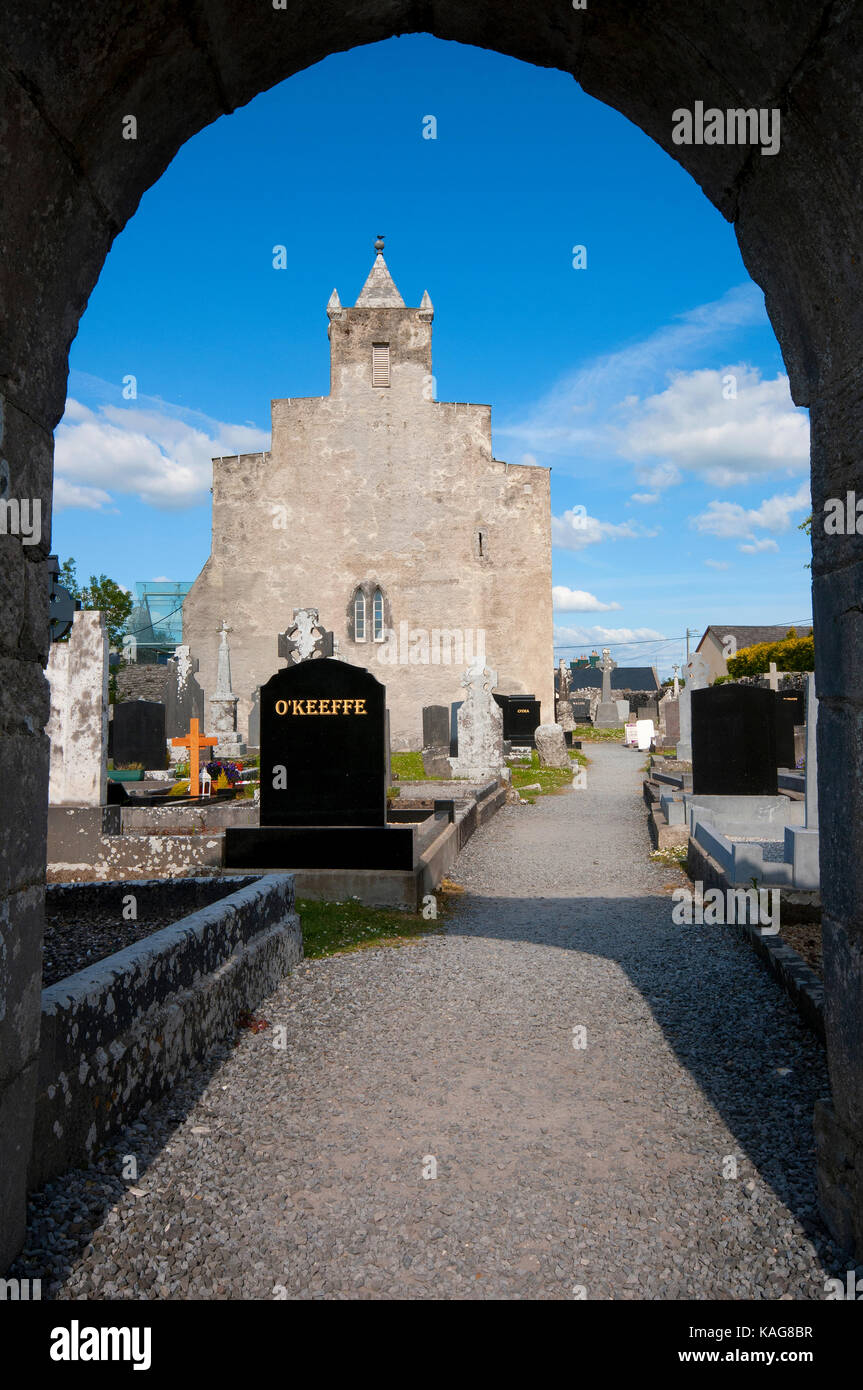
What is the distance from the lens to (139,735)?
15391 millimetres

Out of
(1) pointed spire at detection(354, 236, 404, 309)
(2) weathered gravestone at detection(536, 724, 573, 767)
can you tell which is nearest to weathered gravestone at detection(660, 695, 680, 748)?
(2) weathered gravestone at detection(536, 724, 573, 767)

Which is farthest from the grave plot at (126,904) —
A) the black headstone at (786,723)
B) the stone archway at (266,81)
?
the black headstone at (786,723)

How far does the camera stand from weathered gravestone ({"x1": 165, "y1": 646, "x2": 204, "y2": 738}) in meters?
18.2

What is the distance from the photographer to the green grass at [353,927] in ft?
18.2

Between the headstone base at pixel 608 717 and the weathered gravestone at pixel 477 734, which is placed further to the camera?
the headstone base at pixel 608 717

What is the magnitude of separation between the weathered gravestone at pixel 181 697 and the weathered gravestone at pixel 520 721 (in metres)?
7.83

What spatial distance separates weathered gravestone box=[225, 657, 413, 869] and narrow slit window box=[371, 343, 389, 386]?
808 inches

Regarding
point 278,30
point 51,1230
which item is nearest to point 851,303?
point 278,30

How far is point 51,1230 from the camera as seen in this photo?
2.25m

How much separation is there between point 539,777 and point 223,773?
21.5 feet

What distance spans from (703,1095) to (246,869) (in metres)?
4.33

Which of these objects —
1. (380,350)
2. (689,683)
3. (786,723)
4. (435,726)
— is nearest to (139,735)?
(435,726)

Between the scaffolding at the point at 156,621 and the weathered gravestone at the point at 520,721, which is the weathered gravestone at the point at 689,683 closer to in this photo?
the weathered gravestone at the point at 520,721

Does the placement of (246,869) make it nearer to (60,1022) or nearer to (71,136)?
(60,1022)
